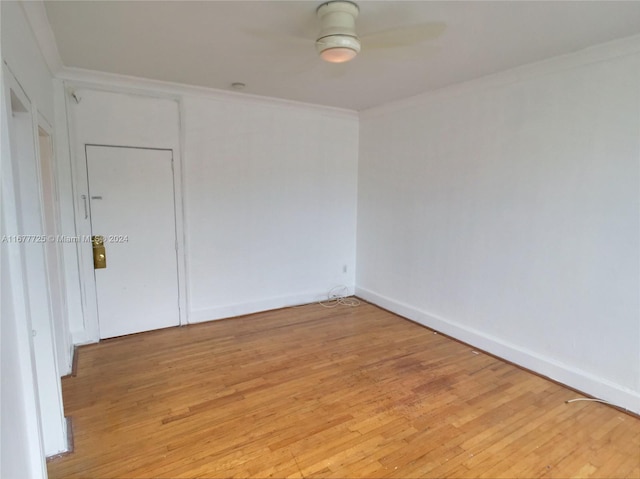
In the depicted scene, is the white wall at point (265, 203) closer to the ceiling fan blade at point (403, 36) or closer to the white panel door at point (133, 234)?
the white panel door at point (133, 234)

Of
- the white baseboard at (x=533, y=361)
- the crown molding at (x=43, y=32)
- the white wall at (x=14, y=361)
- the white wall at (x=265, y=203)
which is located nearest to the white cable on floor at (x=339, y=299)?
the white wall at (x=265, y=203)

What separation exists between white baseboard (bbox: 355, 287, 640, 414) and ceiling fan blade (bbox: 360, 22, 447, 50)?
2.66 meters

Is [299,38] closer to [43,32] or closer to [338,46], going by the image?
[338,46]

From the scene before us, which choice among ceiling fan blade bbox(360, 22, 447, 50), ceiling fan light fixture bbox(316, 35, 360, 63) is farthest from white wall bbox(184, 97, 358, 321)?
ceiling fan light fixture bbox(316, 35, 360, 63)

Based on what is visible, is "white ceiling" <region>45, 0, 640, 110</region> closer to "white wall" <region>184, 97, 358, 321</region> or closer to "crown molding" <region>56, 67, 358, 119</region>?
"crown molding" <region>56, 67, 358, 119</region>

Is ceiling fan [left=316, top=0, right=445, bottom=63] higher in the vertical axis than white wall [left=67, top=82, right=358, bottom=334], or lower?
higher

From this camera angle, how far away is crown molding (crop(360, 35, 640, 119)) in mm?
2418

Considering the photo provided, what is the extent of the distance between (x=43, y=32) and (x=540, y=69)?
361 centimetres

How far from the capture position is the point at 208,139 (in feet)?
12.6

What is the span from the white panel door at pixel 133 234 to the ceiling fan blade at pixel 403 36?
2.33 m

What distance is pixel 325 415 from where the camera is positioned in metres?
2.40

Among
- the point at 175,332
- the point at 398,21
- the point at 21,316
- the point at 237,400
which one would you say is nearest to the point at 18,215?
the point at 21,316

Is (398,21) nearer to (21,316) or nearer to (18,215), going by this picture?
(18,215)

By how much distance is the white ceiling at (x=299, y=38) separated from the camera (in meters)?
2.04
